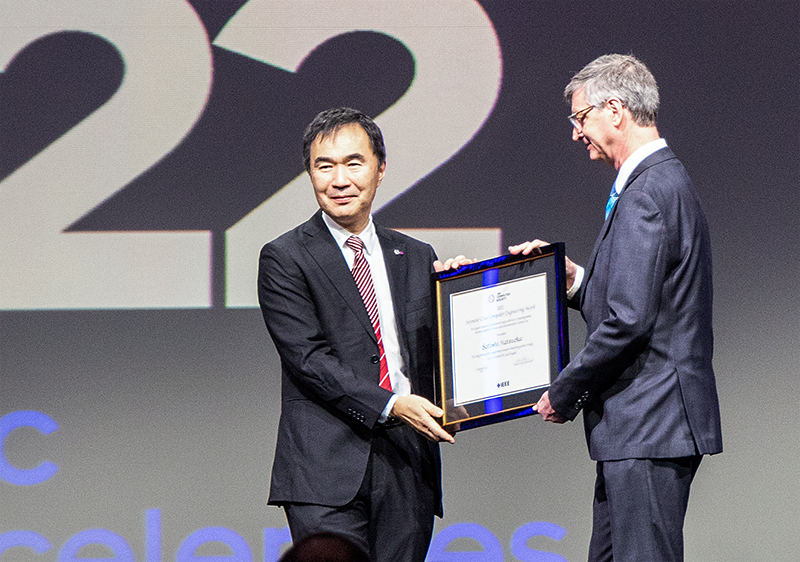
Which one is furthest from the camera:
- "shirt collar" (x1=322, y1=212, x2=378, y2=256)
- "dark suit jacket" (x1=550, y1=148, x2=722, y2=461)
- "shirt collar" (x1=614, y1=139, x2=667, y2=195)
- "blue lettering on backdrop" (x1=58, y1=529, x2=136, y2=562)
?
"blue lettering on backdrop" (x1=58, y1=529, x2=136, y2=562)

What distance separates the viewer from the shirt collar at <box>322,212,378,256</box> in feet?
9.52

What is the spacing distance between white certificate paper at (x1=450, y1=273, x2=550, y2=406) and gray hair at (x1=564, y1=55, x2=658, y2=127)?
492mm

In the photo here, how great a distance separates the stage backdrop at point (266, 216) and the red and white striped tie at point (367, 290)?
4.06ft

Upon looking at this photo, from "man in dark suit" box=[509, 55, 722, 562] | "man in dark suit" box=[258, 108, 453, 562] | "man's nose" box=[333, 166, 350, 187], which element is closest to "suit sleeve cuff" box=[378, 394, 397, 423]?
"man in dark suit" box=[258, 108, 453, 562]

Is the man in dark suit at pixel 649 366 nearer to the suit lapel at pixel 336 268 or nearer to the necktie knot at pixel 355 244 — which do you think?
the suit lapel at pixel 336 268

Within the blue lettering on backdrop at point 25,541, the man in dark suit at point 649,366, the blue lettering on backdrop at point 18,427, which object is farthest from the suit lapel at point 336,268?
the blue lettering on backdrop at point 25,541

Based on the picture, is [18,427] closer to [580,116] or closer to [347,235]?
[347,235]

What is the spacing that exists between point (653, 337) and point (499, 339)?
477 mm

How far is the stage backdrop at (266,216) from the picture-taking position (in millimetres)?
4102

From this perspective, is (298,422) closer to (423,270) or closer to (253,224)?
(423,270)

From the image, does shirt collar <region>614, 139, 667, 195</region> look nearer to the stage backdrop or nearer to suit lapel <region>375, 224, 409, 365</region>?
suit lapel <region>375, 224, 409, 365</region>

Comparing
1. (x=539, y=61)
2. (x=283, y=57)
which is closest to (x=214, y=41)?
(x=283, y=57)

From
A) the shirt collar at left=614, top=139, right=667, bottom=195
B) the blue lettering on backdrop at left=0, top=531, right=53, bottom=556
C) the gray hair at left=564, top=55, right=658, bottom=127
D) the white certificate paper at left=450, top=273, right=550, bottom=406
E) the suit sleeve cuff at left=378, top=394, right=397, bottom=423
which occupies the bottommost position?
the blue lettering on backdrop at left=0, top=531, right=53, bottom=556

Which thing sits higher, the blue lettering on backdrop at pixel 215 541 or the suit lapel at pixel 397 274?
the suit lapel at pixel 397 274
